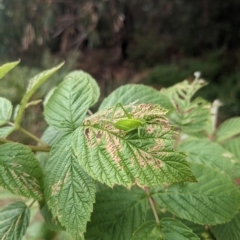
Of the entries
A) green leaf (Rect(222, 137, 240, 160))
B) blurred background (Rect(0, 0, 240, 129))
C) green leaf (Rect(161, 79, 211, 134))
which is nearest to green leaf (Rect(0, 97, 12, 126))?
green leaf (Rect(161, 79, 211, 134))

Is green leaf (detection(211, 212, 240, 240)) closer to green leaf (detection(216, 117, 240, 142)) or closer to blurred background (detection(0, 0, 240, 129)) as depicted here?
green leaf (detection(216, 117, 240, 142))

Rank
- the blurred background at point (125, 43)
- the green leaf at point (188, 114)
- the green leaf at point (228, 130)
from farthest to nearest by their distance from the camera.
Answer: the blurred background at point (125, 43) < the green leaf at point (228, 130) < the green leaf at point (188, 114)

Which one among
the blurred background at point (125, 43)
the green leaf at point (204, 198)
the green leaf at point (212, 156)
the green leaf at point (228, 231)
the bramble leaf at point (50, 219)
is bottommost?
the green leaf at point (228, 231)

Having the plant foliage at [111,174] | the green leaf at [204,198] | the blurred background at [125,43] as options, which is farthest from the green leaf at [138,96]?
the blurred background at [125,43]

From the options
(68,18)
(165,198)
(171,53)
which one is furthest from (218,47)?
(165,198)

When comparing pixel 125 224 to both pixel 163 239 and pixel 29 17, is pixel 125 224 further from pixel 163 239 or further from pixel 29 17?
pixel 29 17

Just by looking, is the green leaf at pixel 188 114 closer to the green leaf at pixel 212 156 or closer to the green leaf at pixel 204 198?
the green leaf at pixel 212 156
